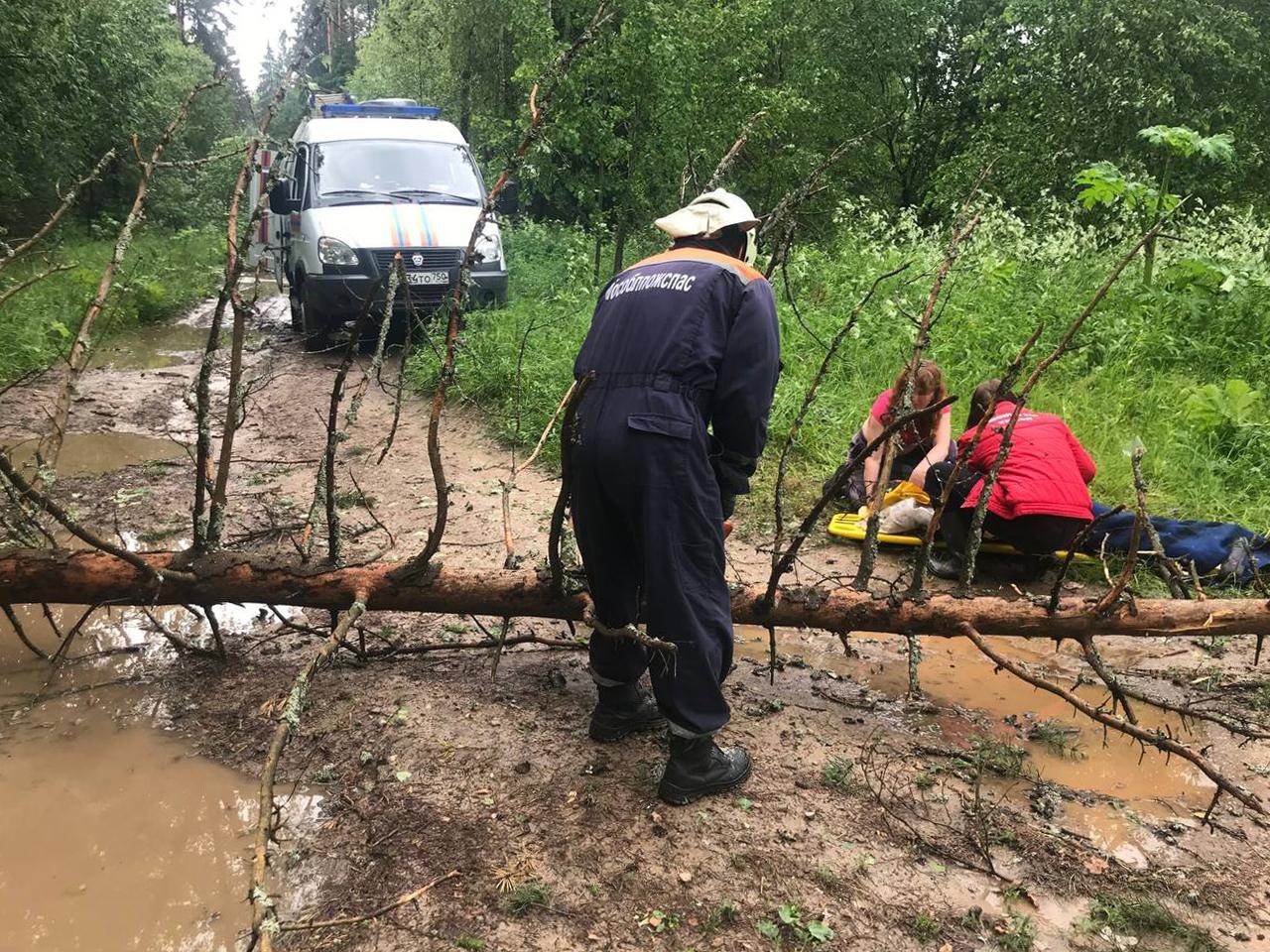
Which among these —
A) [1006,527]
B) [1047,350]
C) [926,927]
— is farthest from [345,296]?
[926,927]

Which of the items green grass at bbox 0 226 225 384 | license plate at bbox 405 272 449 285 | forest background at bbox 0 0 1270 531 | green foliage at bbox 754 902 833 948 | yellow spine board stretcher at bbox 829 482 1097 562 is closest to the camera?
green foliage at bbox 754 902 833 948

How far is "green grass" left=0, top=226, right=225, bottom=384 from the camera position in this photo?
7.89 m

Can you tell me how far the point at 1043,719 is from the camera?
3408 mm

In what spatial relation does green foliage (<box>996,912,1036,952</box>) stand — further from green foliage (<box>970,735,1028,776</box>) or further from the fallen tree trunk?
the fallen tree trunk

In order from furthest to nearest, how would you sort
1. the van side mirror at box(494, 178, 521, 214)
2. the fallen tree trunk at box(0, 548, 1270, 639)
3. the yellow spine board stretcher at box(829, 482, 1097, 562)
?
the van side mirror at box(494, 178, 521, 214) < the yellow spine board stretcher at box(829, 482, 1097, 562) < the fallen tree trunk at box(0, 548, 1270, 639)

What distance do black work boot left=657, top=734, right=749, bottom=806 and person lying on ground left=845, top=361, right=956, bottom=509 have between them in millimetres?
2437

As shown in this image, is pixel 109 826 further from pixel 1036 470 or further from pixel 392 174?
pixel 392 174

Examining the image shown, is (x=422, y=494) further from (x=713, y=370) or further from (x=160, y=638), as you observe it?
(x=713, y=370)

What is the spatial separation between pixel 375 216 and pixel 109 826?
7.10 meters

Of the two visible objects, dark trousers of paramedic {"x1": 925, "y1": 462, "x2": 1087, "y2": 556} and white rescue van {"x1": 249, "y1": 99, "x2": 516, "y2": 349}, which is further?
white rescue van {"x1": 249, "y1": 99, "x2": 516, "y2": 349}

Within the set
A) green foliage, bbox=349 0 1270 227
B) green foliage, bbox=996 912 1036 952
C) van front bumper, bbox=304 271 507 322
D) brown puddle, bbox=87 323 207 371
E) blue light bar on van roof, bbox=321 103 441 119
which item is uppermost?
green foliage, bbox=349 0 1270 227

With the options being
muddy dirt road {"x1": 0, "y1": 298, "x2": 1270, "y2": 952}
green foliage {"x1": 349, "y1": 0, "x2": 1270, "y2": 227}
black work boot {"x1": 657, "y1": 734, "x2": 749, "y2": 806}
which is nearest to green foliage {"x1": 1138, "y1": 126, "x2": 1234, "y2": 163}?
green foliage {"x1": 349, "y1": 0, "x2": 1270, "y2": 227}

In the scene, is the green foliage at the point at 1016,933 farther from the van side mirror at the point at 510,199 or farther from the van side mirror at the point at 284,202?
the van side mirror at the point at 510,199

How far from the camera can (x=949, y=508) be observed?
470 centimetres
